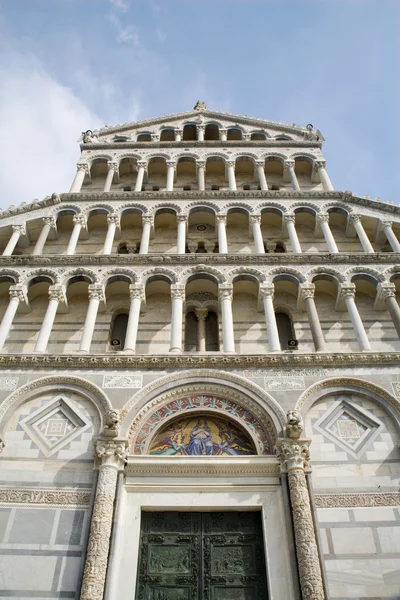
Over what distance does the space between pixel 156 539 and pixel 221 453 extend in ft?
5.85

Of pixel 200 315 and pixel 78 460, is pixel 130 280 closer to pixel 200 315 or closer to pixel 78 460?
pixel 200 315

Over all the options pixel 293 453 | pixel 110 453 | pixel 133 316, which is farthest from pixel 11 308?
pixel 293 453

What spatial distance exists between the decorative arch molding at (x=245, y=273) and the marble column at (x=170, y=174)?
13.2 ft

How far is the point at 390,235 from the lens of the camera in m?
13.5

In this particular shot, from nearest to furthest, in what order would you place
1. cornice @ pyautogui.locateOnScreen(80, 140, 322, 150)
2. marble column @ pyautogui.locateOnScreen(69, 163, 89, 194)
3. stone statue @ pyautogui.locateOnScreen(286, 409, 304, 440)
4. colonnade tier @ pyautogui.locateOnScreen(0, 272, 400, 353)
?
stone statue @ pyautogui.locateOnScreen(286, 409, 304, 440), colonnade tier @ pyautogui.locateOnScreen(0, 272, 400, 353), marble column @ pyautogui.locateOnScreen(69, 163, 89, 194), cornice @ pyautogui.locateOnScreen(80, 140, 322, 150)

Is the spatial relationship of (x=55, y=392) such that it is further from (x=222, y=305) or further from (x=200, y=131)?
(x=200, y=131)

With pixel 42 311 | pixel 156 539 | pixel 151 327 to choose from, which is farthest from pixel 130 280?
pixel 156 539

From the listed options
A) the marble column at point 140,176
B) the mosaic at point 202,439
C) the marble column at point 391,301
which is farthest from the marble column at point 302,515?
the marble column at point 140,176

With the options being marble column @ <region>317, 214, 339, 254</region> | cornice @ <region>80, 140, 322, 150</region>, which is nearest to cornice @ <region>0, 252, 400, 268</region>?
marble column @ <region>317, 214, 339, 254</region>

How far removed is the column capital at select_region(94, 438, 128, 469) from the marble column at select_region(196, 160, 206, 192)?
815 cm

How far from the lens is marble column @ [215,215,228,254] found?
13133mm

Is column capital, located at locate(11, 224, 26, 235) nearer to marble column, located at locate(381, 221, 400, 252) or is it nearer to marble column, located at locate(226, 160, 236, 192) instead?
marble column, located at locate(226, 160, 236, 192)

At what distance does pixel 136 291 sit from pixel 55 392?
2824 millimetres

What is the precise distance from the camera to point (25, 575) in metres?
7.90
